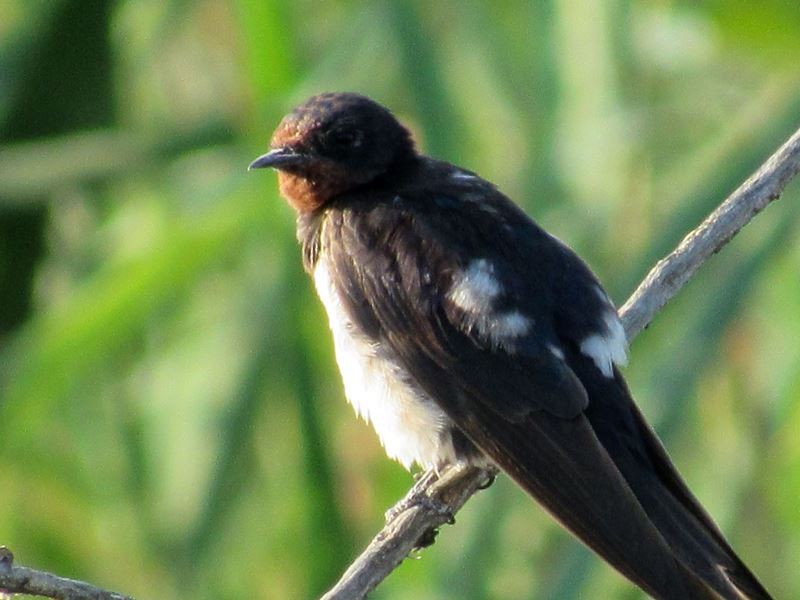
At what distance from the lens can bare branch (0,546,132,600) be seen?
2254 mm

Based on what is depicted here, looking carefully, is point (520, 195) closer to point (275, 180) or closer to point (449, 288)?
point (275, 180)

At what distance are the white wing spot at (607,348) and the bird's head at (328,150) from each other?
0.56m

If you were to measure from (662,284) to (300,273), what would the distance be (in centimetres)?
105

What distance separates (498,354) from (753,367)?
1166 mm

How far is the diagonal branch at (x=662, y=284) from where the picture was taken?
280 centimetres

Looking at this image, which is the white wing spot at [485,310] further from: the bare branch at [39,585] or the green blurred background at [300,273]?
the bare branch at [39,585]

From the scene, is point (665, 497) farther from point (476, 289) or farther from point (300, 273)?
point (300, 273)

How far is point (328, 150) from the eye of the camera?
10.7 feet

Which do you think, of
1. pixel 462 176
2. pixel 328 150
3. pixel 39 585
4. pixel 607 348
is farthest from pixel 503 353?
pixel 39 585

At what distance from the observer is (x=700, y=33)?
395 centimetres

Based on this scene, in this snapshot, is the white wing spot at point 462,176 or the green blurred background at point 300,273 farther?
the green blurred background at point 300,273

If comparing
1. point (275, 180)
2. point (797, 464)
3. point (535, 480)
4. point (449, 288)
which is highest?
point (275, 180)

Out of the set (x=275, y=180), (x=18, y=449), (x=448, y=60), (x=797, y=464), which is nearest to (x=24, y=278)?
(x=18, y=449)

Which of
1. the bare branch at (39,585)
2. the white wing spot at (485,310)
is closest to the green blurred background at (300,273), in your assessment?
the white wing spot at (485,310)
